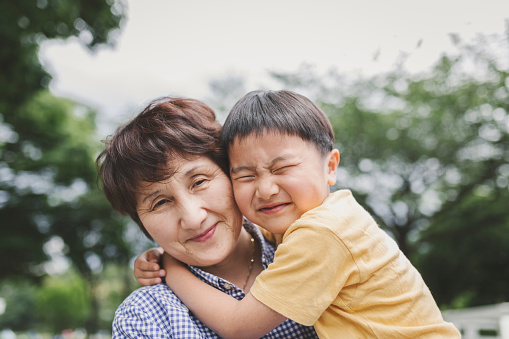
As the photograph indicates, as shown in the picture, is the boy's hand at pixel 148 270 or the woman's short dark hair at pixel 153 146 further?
the boy's hand at pixel 148 270

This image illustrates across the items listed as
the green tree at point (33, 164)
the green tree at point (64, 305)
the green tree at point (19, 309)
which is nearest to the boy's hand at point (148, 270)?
the green tree at point (33, 164)

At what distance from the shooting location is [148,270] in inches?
73.1

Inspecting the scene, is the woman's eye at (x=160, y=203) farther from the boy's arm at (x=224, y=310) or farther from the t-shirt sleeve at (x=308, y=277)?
the t-shirt sleeve at (x=308, y=277)

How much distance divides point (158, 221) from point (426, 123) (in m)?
11.9

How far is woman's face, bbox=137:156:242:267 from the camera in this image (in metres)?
1.63

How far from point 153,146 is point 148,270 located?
20.4 inches

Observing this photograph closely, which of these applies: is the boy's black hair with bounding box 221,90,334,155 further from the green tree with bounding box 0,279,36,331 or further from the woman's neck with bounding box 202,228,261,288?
the green tree with bounding box 0,279,36,331

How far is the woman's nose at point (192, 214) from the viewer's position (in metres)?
1.60

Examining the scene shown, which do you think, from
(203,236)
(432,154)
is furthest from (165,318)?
(432,154)

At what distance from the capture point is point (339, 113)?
12.8m

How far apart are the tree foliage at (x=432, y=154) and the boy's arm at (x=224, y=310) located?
1045 centimetres

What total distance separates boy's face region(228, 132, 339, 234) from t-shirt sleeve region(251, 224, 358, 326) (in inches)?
8.8

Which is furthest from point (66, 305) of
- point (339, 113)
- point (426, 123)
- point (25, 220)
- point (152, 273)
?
point (152, 273)

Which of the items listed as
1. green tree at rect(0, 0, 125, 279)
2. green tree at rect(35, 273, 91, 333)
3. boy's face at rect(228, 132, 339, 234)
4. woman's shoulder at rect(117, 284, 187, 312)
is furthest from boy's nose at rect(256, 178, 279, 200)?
green tree at rect(35, 273, 91, 333)
